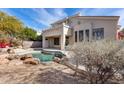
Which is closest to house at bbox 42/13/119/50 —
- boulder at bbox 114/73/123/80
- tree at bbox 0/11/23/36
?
tree at bbox 0/11/23/36

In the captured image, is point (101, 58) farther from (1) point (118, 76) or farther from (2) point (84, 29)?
(2) point (84, 29)

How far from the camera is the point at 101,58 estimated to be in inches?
261

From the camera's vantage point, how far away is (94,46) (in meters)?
6.83

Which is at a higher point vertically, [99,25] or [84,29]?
[99,25]

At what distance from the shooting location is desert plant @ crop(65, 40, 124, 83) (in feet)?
21.5

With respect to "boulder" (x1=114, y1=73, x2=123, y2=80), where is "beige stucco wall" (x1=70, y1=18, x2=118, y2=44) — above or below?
above

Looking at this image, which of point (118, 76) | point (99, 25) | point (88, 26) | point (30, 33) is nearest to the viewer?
point (118, 76)

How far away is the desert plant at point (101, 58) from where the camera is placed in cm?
655

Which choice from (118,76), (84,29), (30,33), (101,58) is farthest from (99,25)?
(30,33)

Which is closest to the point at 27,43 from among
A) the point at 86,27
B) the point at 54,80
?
the point at 86,27

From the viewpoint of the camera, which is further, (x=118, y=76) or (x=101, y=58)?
(x=118, y=76)

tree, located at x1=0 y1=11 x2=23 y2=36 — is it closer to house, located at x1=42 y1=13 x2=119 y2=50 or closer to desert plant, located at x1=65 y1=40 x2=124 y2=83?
house, located at x1=42 y1=13 x2=119 y2=50
